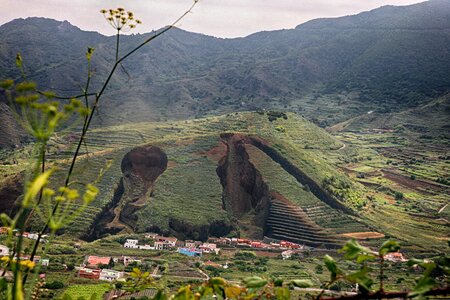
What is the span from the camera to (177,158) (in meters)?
43.9

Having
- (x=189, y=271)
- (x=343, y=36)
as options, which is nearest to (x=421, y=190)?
(x=189, y=271)

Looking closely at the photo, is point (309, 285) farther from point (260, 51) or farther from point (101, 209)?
point (260, 51)

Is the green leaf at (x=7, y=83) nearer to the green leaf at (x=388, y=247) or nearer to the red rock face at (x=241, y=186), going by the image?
the green leaf at (x=388, y=247)

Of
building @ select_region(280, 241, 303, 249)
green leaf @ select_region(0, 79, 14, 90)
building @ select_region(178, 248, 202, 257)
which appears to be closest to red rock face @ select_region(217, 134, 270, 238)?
building @ select_region(280, 241, 303, 249)

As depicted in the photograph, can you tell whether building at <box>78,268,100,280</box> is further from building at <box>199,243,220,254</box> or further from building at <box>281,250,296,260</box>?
building at <box>281,250,296,260</box>

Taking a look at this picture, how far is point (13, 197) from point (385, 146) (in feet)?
171

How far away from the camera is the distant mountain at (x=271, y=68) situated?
103500mm

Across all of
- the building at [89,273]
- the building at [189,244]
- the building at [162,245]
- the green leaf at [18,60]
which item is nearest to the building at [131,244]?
the building at [162,245]

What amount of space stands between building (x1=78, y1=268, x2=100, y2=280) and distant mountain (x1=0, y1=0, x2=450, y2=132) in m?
59.1

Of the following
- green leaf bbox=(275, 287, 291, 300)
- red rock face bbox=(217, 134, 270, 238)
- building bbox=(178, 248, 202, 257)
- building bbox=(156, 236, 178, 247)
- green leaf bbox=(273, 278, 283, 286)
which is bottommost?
building bbox=(178, 248, 202, 257)

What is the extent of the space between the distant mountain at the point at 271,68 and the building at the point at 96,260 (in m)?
56.5

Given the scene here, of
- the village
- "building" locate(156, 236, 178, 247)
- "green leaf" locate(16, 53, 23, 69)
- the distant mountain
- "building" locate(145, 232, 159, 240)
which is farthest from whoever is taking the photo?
the distant mountain

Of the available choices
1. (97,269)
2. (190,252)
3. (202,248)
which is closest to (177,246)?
(190,252)

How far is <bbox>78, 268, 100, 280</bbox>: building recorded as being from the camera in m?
28.6
